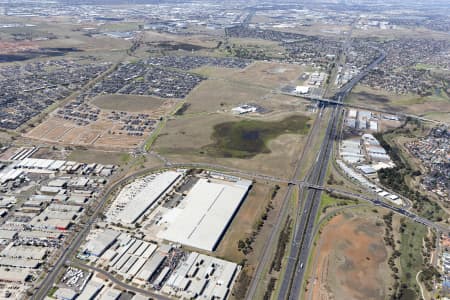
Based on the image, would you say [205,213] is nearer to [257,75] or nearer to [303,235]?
[303,235]

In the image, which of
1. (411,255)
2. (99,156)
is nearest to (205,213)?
(411,255)

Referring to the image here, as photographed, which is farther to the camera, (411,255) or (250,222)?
(250,222)

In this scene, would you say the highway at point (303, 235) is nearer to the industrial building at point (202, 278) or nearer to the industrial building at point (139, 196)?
the industrial building at point (202, 278)

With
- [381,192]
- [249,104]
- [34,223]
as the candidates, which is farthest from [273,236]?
[249,104]

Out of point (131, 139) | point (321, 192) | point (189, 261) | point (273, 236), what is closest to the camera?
point (189, 261)

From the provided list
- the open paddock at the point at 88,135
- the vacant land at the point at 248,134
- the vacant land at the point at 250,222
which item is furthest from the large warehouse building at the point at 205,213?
the open paddock at the point at 88,135

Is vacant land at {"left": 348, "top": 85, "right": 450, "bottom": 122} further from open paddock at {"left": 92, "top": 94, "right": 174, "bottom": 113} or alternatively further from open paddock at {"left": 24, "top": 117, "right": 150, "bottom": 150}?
open paddock at {"left": 24, "top": 117, "right": 150, "bottom": 150}

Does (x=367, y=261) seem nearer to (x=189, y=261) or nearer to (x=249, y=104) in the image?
(x=189, y=261)
